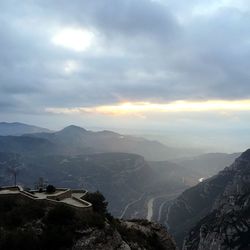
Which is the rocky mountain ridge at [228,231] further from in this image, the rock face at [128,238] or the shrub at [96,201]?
the shrub at [96,201]

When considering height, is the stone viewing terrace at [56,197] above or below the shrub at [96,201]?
above

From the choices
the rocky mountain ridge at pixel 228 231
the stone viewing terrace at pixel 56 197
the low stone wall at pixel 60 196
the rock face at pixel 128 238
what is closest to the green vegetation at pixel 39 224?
the rock face at pixel 128 238

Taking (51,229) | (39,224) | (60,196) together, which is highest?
(60,196)

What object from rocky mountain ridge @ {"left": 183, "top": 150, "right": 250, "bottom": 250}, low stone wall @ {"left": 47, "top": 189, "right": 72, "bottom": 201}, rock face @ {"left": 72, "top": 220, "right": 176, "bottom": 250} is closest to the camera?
rock face @ {"left": 72, "top": 220, "right": 176, "bottom": 250}

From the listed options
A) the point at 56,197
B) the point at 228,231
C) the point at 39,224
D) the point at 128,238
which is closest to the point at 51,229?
the point at 39,224

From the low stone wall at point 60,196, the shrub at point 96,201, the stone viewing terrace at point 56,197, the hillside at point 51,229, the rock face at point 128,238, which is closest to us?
the hillside at point 51,229

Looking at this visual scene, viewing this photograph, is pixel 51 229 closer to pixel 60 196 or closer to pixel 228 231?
pixel 60 196

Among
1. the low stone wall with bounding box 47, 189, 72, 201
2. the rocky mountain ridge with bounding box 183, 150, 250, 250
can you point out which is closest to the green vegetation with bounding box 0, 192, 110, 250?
the low stone wall with bounding box 47, 189, 72, 201

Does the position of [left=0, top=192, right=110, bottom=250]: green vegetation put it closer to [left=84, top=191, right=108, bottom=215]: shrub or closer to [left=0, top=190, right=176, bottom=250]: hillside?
[left=0, top=190, right=176, bottom=250]: hillside

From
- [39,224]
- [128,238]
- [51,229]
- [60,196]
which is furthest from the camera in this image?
[60,196]

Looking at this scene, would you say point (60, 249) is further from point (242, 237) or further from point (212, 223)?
point (212, 223)

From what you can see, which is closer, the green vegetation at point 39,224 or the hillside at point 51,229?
the green vegetation at point 39,224
